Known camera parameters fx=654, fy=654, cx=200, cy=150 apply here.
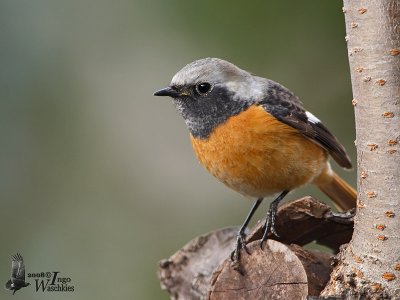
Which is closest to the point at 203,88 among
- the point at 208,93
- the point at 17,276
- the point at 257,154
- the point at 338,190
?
the point at 208,93

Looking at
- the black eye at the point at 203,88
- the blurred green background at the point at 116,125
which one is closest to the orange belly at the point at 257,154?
the black eye at the point at 203,88

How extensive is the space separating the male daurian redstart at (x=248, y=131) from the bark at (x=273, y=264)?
0.24m

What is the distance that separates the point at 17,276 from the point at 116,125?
186cm

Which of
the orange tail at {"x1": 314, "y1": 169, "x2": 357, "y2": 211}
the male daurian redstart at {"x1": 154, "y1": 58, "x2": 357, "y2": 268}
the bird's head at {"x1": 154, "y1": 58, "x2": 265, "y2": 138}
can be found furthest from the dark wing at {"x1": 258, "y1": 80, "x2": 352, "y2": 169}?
the orange tail at {"x1": 314, "y1": 169, "x2": 357, "y2": 211}

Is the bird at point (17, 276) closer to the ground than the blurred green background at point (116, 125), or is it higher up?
closer to the ground

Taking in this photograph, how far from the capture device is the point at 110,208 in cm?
604

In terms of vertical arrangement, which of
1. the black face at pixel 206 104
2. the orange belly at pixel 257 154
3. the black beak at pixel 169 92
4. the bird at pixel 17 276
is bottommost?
the bird at pixel 17 276

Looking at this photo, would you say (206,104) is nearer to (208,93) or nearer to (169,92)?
(208,93)

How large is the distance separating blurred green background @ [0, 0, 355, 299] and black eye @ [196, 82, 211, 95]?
127 cm

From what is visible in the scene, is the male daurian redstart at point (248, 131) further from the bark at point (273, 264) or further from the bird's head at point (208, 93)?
the bark at point (273, 264)

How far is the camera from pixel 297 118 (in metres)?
4.21

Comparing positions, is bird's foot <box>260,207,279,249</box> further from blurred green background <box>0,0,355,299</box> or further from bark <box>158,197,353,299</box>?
blurred green background <box>0,0,355,299</box>

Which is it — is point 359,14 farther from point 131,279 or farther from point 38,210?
point 38,210

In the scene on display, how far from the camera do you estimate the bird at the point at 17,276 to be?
5016 mm
